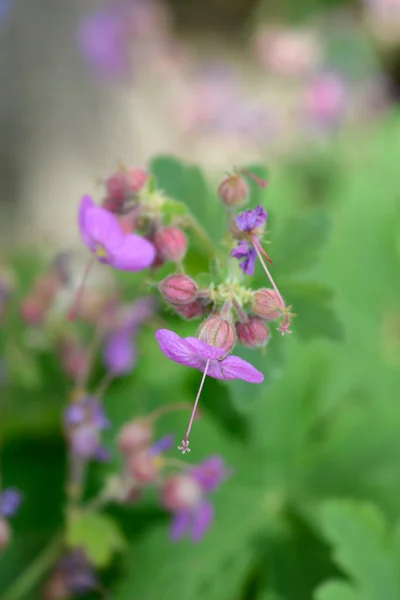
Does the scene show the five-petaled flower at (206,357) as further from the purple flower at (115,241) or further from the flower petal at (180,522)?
the flower petal at (180,522)

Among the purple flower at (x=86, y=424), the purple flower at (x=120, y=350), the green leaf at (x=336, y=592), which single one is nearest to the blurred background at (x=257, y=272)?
the green leaf at (x=336, y=592)

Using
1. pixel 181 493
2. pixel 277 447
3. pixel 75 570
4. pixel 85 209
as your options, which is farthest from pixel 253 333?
pixel 277 447

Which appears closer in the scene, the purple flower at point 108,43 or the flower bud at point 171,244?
the flower bud at point 171,244

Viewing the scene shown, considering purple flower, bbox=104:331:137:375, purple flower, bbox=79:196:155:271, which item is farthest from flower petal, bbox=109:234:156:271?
purple flower, bbox=104:331:137:375

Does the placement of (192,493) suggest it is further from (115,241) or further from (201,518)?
(115,241)

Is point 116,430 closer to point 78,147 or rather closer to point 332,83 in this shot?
point 332,83

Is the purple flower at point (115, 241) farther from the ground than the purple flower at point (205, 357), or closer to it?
farther from the ground

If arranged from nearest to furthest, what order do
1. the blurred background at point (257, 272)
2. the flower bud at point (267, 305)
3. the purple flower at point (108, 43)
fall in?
the flower bud at point (267, 305)
the blurred background at point (257, 272)
the purple flower at point (108, 43)
